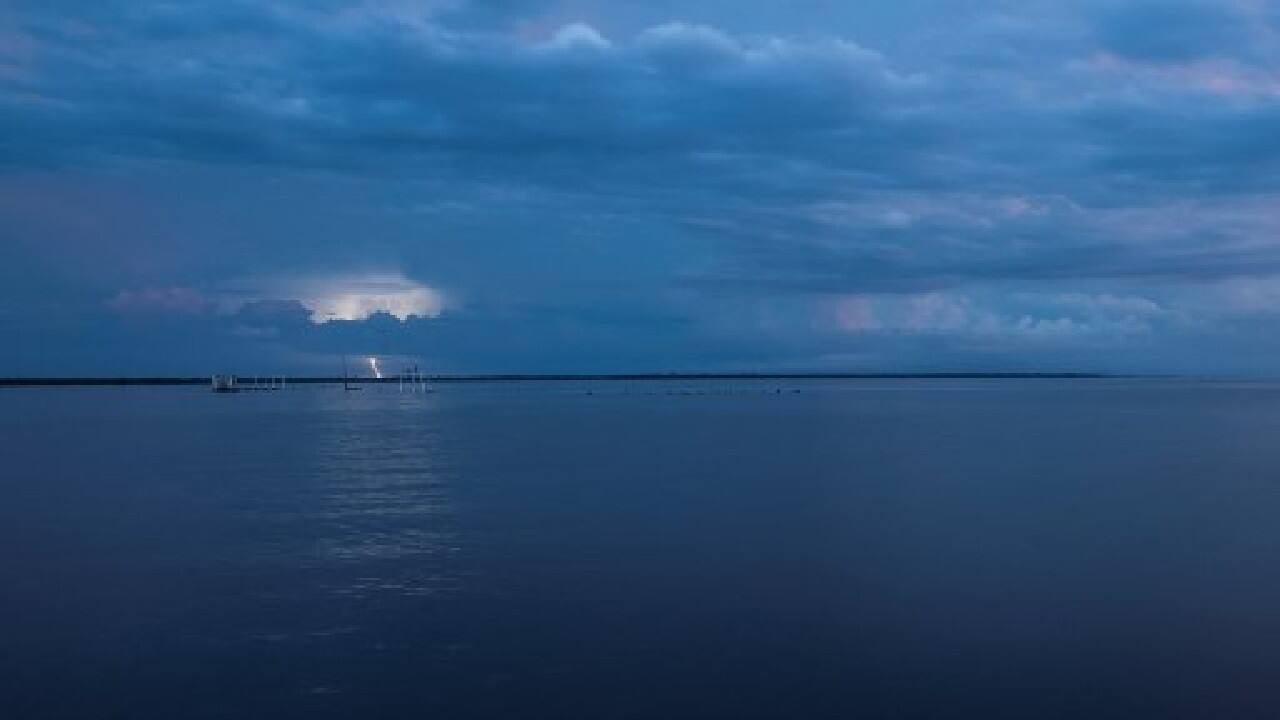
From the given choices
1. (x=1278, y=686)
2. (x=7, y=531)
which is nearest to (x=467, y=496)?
(x=7, y=531)

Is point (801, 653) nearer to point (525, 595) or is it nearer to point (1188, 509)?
point (525, 595)

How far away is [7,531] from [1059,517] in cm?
2330

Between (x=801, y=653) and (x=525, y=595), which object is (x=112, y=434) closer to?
(x=525, y=595)

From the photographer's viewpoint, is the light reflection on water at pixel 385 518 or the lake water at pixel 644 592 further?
the light reflection on water at pixel 385 518

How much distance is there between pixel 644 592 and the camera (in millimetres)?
16703

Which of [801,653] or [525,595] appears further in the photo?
[525,595]

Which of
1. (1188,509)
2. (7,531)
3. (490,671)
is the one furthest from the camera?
(1188,509)

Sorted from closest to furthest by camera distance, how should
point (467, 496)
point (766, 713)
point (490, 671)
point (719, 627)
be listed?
point (766, 713) < point (490, 671) < point (719, 627) < point (467, 496)

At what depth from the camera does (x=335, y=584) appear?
17.3 metres

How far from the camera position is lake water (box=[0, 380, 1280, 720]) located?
11.9 meters

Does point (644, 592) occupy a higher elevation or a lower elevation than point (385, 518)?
lower

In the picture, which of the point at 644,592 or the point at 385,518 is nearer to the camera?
the point at 644,592

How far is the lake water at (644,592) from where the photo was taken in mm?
11930

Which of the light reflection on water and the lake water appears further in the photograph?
the light reflection on water
